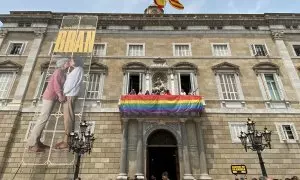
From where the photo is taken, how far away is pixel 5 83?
17703 millimetres

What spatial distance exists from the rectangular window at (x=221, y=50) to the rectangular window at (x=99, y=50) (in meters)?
8.92

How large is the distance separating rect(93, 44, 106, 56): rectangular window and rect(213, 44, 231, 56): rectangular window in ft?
29.3

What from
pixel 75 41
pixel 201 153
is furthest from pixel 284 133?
pixel 75 41

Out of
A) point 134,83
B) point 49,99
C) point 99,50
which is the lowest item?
point 49,99

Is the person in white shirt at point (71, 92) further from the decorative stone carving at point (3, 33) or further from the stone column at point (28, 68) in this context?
the decorative stone carving at point (3, 33)

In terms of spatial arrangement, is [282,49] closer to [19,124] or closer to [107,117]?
[107,117]

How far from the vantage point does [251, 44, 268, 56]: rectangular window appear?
19722 millimetres

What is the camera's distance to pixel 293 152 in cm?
1511

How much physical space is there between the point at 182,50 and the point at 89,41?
741cm

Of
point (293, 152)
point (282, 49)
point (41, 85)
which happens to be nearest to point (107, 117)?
point (41, 85)

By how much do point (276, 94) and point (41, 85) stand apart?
16851 millimetres

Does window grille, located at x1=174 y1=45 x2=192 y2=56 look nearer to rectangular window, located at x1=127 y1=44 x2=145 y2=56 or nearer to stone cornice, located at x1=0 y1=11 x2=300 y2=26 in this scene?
stone cornice, located at x1=0 y1=11 x2=300 y2=26

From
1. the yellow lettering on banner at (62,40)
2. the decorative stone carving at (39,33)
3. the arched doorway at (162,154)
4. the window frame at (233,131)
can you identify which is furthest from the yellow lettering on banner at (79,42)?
the window frame at (233,131)

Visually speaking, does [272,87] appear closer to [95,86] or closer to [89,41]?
[95,86]
